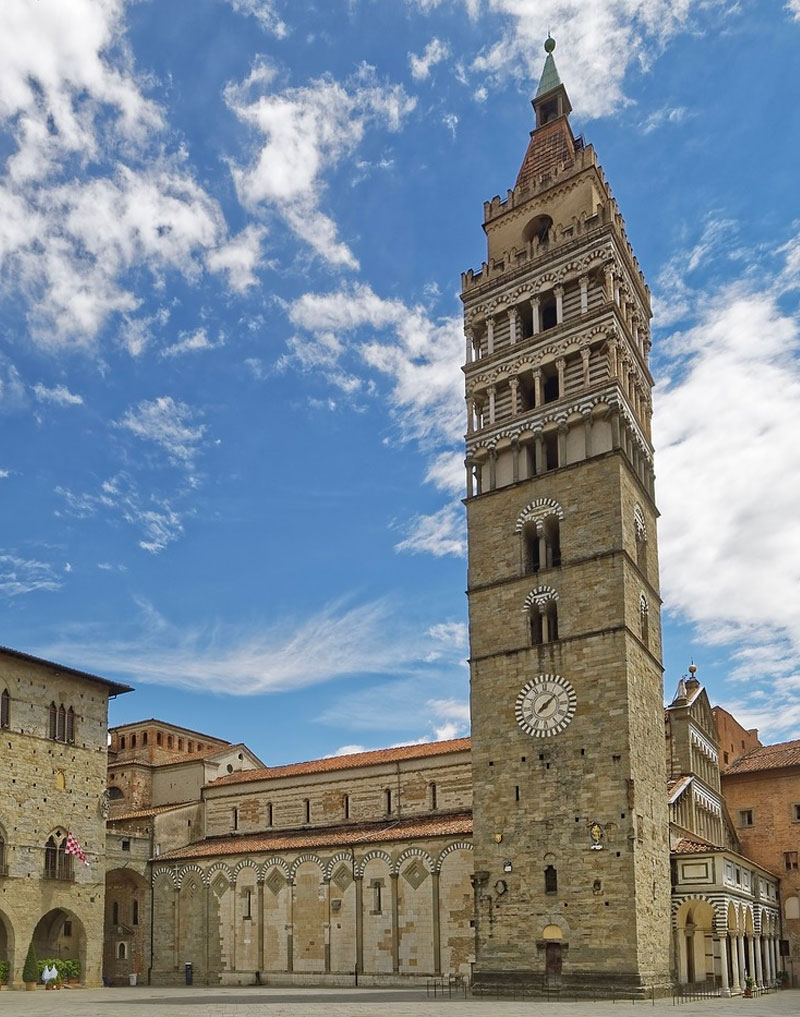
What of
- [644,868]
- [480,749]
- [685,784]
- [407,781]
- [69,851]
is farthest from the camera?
[407,781]

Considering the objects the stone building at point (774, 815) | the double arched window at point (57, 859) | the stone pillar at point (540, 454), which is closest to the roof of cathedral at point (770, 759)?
the stone building at point (774, 815)

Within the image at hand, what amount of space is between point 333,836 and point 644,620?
18120 millimetres

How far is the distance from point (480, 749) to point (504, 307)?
1612cm

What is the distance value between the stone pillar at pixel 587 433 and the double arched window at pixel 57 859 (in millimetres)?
25952

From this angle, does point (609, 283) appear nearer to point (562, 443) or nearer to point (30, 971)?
point (562, 443)

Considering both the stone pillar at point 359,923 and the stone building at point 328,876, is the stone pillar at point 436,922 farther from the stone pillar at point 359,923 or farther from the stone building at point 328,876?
the stone pillar at point 359,923

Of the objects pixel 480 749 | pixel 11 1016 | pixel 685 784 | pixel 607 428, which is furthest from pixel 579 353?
pixel 11 1016

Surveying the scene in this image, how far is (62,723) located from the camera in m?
42.4

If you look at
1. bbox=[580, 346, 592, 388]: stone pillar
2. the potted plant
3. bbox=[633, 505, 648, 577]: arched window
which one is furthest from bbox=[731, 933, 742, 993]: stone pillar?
the potted plant

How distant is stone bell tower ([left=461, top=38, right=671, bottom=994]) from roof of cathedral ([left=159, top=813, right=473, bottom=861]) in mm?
7586

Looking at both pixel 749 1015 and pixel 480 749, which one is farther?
pixel 480 749

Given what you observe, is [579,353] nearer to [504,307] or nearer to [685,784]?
[504,307]

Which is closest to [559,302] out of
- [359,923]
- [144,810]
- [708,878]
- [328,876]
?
[708,878]

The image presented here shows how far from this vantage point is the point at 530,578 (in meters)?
33.2
